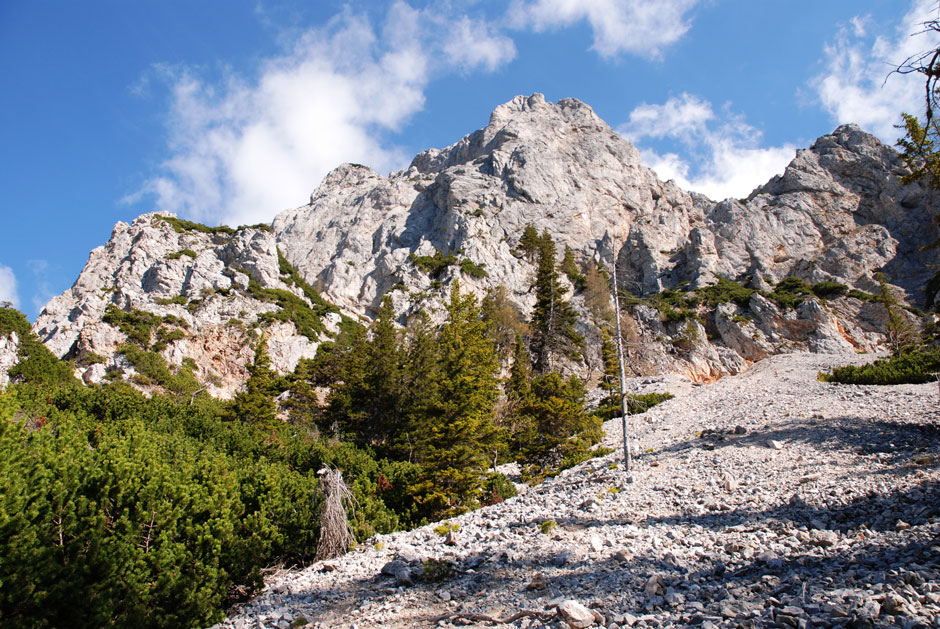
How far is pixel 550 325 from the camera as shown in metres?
39.6

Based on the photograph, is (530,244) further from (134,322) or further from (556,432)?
(134,322)

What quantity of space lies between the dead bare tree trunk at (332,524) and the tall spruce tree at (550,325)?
28.0m

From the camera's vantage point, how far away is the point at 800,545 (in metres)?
7.06

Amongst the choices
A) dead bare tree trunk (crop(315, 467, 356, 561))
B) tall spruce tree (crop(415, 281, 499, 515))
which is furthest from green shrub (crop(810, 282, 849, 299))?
dead bare tree trunk (crop(315, 467, 356, 561))

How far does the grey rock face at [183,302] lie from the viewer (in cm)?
4128

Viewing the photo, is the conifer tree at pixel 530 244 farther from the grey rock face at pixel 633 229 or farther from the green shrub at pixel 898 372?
the green shrub at pixel 898 372

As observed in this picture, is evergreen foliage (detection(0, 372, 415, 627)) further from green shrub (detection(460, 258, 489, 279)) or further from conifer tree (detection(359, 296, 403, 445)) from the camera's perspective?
green shrub (detection(460, 258, 489, 279))

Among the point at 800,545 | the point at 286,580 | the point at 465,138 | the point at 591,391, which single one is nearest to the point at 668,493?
the point at 800,545

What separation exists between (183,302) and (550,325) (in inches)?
1530

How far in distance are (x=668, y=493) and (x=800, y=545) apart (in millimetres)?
5279

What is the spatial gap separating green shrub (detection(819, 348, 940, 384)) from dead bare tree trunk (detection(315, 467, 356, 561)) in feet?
89.3

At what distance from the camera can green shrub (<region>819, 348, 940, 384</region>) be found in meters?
22.8

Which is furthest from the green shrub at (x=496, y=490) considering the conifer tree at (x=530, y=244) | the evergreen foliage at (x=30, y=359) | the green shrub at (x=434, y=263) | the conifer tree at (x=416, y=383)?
the conifer tree at (x=530, y=244)

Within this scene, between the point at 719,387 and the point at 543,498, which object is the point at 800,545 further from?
the point at 719,387
